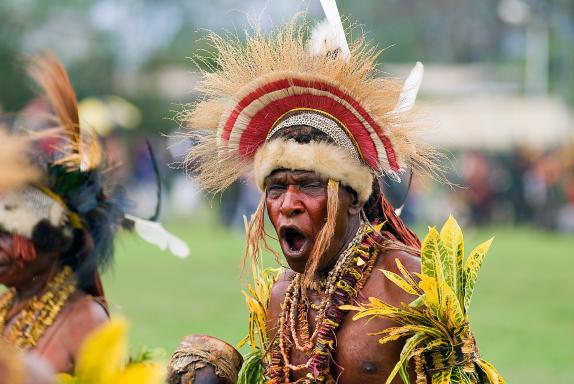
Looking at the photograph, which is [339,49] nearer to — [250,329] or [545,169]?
[250,329]

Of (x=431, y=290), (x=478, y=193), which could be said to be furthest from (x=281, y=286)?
(x=478, y=193)

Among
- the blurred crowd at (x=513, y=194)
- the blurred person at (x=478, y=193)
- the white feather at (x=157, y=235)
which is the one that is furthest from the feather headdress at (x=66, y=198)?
the blurred person at (x=478, y=193)

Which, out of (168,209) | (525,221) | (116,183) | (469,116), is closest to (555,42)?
(469,116)

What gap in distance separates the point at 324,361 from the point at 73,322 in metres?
1.28

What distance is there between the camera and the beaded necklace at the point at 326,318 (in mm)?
4496

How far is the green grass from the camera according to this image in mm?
10438

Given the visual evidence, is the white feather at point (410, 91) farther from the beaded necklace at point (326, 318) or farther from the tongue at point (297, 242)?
the tongue at point (297, 242)

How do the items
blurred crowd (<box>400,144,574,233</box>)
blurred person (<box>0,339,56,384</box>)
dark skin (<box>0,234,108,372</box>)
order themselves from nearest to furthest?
1. blurred person (<box>0,339,56,384</box>)
2. dark skin (<box>0,234,108,372</box>)
3. blurred crowd (<box>400,144,574,233</box>)

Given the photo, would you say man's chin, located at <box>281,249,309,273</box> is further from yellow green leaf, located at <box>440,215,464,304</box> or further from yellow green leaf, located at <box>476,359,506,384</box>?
yellow green leaf, located at <box>476,359,506,384</box>

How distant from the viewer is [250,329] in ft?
16.4

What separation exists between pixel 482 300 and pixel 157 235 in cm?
901

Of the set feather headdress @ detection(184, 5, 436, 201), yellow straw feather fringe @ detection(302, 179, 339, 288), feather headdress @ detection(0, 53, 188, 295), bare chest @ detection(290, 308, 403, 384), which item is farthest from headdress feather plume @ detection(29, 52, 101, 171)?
bare chest @ detection(290, 308, 403, 384)

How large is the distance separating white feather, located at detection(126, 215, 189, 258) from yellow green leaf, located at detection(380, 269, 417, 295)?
143cm

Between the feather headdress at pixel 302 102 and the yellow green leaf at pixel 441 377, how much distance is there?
803 mm
